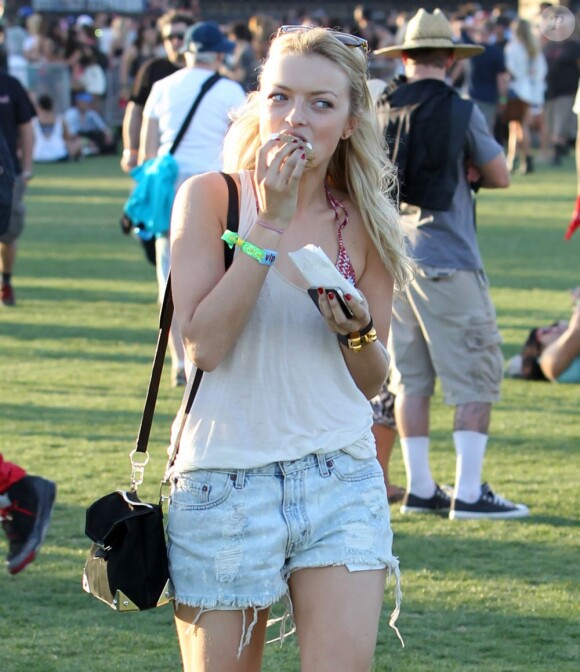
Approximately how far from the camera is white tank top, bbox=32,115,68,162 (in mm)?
26609

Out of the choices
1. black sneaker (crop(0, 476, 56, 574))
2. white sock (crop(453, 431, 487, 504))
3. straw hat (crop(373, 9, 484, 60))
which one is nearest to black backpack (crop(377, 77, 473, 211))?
straw hat (crop(373, 9, 484, 60))

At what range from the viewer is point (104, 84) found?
99.2 ft

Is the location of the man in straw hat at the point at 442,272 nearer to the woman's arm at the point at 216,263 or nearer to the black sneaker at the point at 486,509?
the black sneaker at the point at 486,509

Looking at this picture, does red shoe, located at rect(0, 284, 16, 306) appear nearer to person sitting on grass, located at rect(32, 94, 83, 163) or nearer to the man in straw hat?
the man in straw hat

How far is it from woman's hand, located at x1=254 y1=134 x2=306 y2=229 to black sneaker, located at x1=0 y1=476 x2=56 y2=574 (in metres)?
2.51

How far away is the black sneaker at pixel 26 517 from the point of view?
5336 mm

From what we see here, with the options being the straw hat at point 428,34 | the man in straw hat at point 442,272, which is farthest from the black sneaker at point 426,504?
the straw hat at point 428,34

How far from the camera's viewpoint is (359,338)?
125 inches

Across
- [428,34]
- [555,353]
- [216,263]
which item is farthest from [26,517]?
[555,353]

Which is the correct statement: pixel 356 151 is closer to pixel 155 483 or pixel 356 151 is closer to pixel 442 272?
pixel 442 272

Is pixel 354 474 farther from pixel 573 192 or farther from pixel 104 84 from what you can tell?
pixel 104 84

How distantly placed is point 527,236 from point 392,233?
44.9 ft

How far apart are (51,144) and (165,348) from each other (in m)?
24.1

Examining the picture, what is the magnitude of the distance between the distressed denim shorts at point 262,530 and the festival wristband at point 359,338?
0.26m
